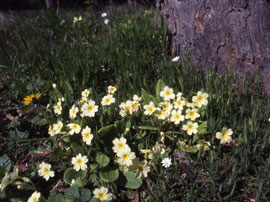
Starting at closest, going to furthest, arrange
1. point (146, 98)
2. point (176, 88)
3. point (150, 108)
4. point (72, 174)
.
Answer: point (72, 174) → point (150, 108) → point (146, 98) → point (176, 88)

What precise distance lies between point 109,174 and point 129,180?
0.14 metres

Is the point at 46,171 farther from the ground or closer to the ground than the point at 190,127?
closer to the ground

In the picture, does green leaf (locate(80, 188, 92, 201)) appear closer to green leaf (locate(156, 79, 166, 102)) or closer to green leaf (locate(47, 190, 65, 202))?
green leaf (locate(47, 190, 65, 202))

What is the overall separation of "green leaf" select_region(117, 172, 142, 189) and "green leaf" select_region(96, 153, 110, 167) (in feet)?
0.50

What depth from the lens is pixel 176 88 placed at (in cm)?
231

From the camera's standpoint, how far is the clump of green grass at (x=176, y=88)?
160 cm

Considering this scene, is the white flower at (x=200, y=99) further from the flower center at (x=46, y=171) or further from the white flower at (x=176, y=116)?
the flower center at (x=46, y=171)

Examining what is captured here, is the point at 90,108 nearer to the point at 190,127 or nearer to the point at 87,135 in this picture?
the point at 87,135

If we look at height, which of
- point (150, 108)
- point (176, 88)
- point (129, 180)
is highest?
point (150, 108)

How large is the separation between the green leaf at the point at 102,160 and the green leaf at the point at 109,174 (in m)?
0.05

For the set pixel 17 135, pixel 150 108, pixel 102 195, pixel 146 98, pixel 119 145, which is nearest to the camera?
pixel 102 195

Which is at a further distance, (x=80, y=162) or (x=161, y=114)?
(x=161, y=114)

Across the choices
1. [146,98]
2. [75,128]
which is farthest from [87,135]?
[146,98]

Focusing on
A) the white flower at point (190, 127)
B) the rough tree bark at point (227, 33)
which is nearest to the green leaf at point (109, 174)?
the white flower at point (190, 127)
